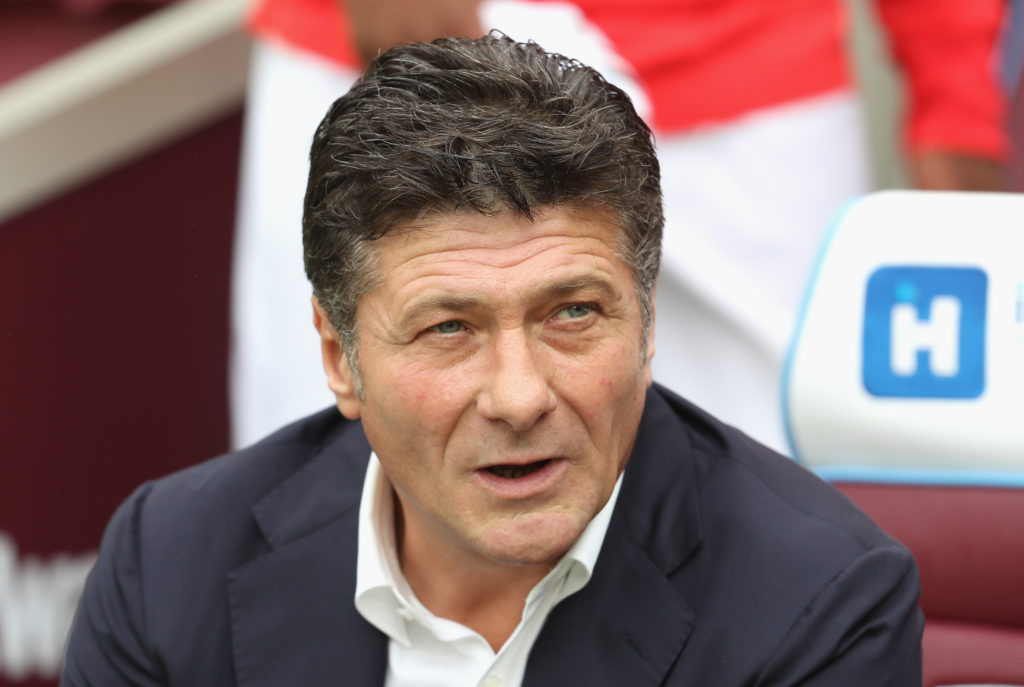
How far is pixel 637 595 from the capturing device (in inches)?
60.8

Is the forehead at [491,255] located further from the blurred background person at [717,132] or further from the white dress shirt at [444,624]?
the blurred background person at [717,132]

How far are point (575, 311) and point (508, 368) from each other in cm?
11

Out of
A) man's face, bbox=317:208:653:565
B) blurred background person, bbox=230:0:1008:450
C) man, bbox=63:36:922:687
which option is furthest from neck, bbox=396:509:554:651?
blurred background person, bbox=230:0:1008:450

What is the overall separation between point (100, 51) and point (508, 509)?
2380mm

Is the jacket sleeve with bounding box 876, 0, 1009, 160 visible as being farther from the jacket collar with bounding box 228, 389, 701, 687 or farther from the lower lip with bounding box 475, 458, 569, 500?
the lower lip with bounding box 475, 458, 569, 500

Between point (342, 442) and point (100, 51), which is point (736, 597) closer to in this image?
point (342, 442)

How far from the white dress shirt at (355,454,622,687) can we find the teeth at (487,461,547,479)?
15 cm

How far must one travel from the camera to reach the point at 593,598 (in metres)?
1.56

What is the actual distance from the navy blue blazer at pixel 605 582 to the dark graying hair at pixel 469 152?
243mm

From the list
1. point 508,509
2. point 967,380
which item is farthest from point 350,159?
point 967,380

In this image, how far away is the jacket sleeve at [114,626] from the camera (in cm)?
166

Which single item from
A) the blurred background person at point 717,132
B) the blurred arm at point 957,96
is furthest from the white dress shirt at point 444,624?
the blurred arm at point 957,96

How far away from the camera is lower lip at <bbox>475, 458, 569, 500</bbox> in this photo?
1424mm

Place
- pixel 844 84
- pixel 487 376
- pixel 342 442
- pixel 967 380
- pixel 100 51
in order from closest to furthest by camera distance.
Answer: pixel 487 376 < pixel 967 380 < pixel 342 442 < pixel 844 84 < pixel 100 51
